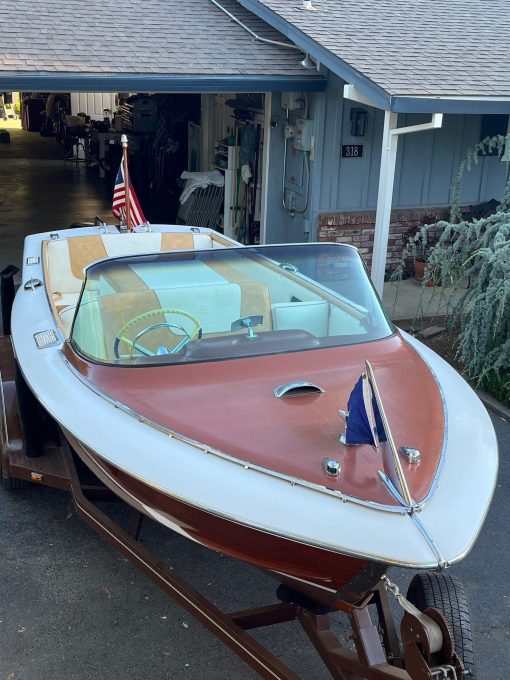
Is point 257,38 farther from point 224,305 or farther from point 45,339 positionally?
point 45,339

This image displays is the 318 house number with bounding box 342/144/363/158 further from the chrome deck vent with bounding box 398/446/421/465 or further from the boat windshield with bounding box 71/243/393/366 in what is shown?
the chrome deck vent with bounding box 398/446/421/465

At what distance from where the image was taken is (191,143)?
13.4 meters

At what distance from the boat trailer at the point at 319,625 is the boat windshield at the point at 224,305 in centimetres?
81

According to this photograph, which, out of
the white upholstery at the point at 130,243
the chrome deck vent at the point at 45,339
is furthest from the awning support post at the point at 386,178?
the chrome deck vent at the point at 45,339

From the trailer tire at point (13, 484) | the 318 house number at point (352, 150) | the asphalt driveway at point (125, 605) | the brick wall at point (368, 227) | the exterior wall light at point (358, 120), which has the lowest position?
the asphalt driveway at point (125, 605)

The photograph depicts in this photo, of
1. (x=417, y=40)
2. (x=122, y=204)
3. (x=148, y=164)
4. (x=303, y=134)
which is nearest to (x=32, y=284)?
(x=122, y=204)

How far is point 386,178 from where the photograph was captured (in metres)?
7.69

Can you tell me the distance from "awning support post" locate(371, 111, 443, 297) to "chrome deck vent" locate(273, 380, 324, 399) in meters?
4.08

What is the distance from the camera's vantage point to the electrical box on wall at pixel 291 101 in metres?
9.29

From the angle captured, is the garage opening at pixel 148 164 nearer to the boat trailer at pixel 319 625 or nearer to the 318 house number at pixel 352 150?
the 318 house number at pixel 352 150

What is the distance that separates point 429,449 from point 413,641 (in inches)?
30.9

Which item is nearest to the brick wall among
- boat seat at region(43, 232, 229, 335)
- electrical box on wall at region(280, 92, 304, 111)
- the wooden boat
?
electrical box on wall at region(280, 92, 304, 111)

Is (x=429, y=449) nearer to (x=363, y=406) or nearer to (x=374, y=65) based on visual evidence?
(x=363, y=406)

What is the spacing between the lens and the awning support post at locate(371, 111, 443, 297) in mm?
7465
